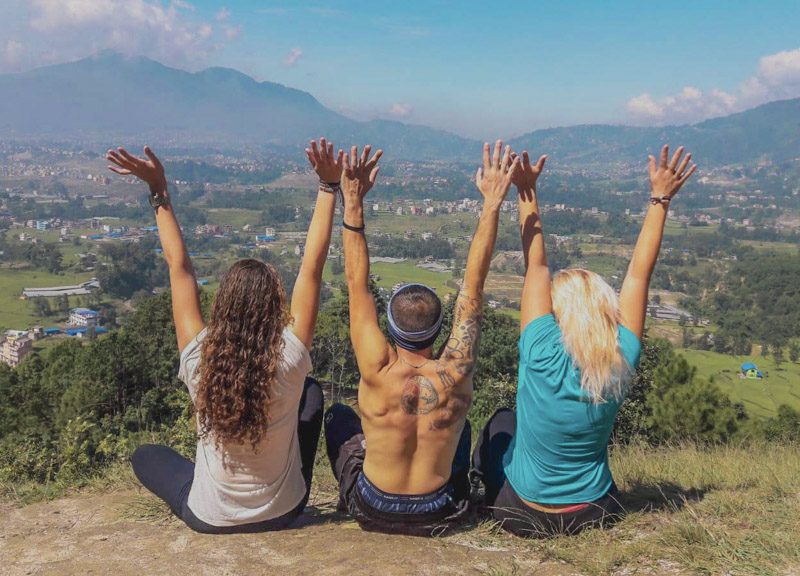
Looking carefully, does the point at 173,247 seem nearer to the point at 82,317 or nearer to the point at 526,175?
the point at 526,175

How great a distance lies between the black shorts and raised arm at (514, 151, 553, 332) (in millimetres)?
693

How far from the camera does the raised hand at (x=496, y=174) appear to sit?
114 inches

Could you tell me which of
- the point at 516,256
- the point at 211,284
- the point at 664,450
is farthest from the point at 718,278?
the point at 664,450

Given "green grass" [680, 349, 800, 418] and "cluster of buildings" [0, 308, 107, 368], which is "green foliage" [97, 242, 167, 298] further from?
"green grass" [680, 349, 800, 418]

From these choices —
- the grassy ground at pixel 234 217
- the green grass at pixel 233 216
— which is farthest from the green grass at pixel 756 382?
the green grass at pixel 233 216

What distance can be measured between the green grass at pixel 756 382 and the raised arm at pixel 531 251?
928 inches

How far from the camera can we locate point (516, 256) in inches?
3179

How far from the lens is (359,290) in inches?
104

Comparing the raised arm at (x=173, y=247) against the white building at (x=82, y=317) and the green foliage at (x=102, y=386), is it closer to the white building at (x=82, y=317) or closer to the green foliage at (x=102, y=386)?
the green foliage at (x=102, y=386)

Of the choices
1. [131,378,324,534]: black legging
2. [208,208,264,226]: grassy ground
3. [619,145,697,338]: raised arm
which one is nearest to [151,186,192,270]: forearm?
[131,378,324,534]: black legging

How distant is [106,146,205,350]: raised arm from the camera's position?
9.01ft

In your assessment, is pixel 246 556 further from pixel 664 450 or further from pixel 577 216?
pixel 577 216

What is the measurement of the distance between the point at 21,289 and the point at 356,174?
204 feet

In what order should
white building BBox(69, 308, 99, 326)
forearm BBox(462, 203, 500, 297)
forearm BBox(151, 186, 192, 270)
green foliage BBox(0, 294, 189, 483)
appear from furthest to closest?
white building BBox(69, 308, 99, 326)
green foliage BBox(0, 294, 189, 483)
forearm BBox(151, 186, 192, 270)
forearm BBox(462, 203, 500, 297)
